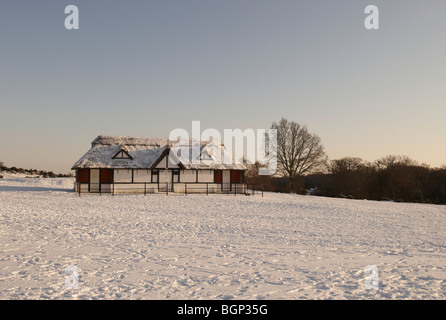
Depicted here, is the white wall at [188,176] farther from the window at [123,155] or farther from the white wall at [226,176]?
the window at [123,155]

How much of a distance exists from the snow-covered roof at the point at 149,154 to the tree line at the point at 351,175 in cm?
991

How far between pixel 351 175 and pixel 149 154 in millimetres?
29827

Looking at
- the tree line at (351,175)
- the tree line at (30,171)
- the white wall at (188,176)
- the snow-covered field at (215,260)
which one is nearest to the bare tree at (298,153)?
the tree line at (351,175)

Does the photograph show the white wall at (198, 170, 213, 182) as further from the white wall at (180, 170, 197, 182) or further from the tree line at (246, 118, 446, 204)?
the tree line at (246, 118, 446, 204)

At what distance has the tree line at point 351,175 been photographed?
132 ft

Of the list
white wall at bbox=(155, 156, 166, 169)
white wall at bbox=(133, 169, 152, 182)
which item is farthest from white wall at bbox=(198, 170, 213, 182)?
white wall at bbox=(133, 169, 152, 182)

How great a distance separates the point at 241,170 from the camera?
3391cm

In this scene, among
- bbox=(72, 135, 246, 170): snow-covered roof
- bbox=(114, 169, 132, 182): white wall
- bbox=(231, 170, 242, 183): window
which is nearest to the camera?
bbox=(114, 169, 132, 182): white wall

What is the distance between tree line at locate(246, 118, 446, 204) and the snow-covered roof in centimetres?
991

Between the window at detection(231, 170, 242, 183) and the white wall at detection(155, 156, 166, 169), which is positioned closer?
the white wall at detection(155, 156, 166, 169)

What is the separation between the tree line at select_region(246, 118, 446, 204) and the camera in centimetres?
4019
